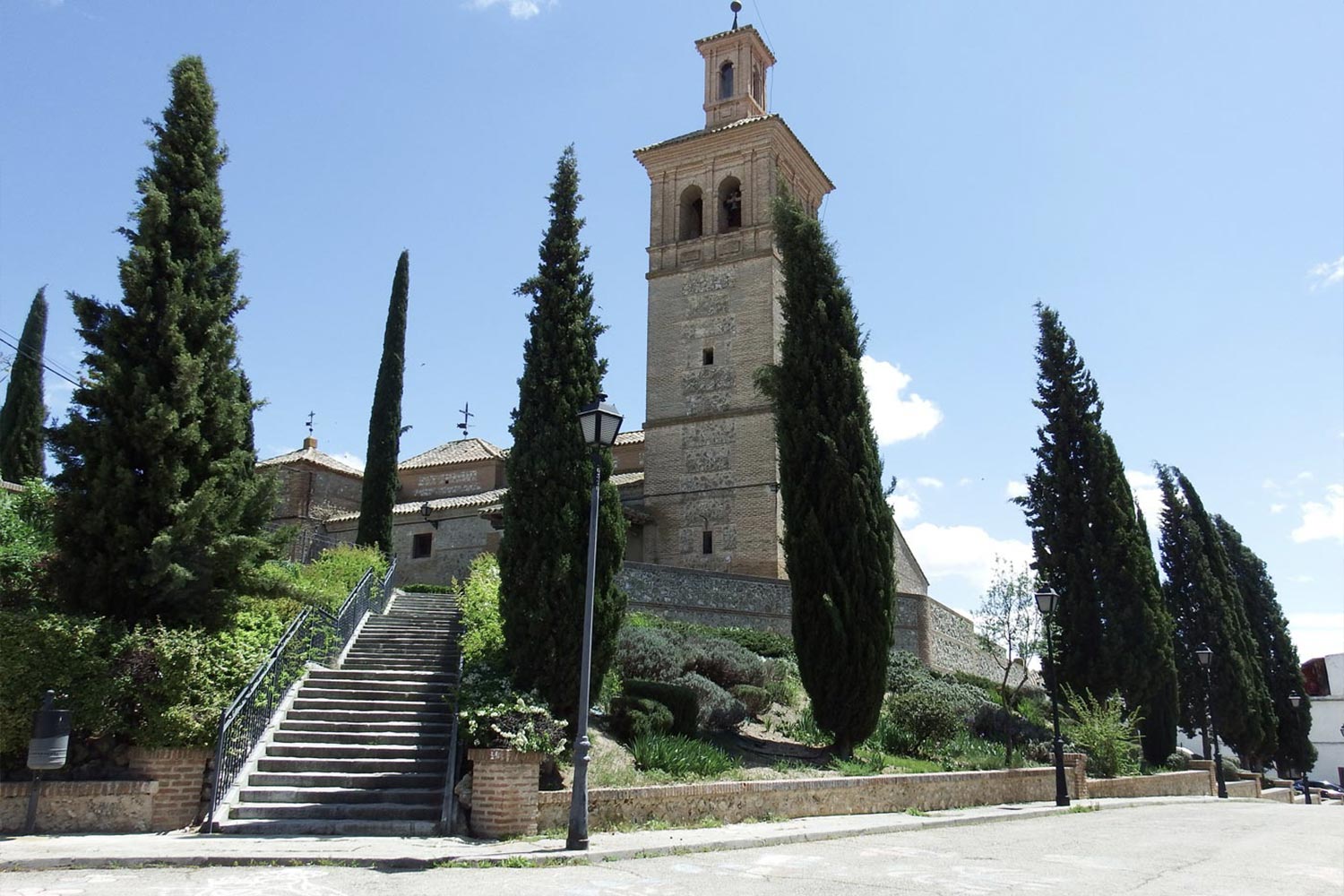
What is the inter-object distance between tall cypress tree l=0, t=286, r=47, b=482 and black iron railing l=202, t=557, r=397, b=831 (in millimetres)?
16182

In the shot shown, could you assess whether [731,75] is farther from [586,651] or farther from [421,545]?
[586,651]

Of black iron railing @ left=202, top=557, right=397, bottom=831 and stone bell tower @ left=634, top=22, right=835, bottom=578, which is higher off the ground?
stone bell tower @ left=634, top=22, right=835, bottom=578

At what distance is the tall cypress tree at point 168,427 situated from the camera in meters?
11.4

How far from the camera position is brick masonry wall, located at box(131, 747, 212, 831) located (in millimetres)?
10219

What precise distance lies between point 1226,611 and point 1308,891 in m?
29.3

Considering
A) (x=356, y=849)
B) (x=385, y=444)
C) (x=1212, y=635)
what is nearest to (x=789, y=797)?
(x=356, y=849)

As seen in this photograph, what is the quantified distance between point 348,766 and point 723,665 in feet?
29.7

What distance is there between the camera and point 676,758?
12508mm

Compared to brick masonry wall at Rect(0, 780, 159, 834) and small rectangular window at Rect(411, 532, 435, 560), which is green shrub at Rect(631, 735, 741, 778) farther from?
small rectangular window at Rect(411, 532, 435, 560)

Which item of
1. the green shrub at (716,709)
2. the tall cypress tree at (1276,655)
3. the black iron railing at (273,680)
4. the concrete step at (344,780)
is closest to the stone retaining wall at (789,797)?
the concrete step at (344,780)

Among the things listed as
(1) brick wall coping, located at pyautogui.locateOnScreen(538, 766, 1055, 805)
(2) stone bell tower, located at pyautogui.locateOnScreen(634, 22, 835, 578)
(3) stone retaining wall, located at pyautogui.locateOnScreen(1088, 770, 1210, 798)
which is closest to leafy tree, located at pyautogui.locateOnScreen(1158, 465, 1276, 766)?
(3) stone retaining wall, located at pyautogui.locateOnScreen(1088, 770, 1210, 798)

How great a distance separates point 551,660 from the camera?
12711mm

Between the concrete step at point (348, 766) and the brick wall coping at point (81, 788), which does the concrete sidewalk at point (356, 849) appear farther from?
the concrete step at point (348, 766)

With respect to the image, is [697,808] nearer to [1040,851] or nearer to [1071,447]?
[1040,851]
